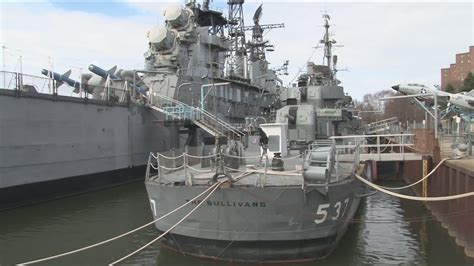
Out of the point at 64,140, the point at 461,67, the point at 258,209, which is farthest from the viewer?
the point at 461,67

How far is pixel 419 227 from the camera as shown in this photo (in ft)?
48.0

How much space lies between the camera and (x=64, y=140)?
21.6 metres

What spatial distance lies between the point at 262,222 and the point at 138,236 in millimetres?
5298

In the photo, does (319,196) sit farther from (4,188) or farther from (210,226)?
(4,188)

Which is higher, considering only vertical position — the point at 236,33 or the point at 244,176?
the point at 236,33

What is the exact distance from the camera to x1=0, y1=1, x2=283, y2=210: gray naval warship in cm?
1881

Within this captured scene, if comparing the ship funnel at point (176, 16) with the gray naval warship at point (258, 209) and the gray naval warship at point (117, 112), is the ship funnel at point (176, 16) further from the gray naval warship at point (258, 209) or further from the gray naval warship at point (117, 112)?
the gray naval warship at point (258, 209)

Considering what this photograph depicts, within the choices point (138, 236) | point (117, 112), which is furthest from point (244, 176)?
point (117, 112)

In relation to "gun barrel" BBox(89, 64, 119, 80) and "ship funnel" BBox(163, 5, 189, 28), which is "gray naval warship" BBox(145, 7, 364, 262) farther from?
"ship funnel" BBox(163, 5, 189, 28)

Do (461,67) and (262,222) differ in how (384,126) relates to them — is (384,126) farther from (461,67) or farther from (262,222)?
(461,67)

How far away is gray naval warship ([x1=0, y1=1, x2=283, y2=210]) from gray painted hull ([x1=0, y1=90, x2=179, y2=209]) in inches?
1.7

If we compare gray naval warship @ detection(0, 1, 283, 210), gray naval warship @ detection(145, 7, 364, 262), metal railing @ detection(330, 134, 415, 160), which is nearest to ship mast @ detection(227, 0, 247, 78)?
gray naval warship @ detection(0, 1, 283, 210)

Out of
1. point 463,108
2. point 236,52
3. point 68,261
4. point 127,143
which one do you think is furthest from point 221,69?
point 68,261

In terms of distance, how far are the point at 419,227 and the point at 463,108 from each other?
1336 centimetres
